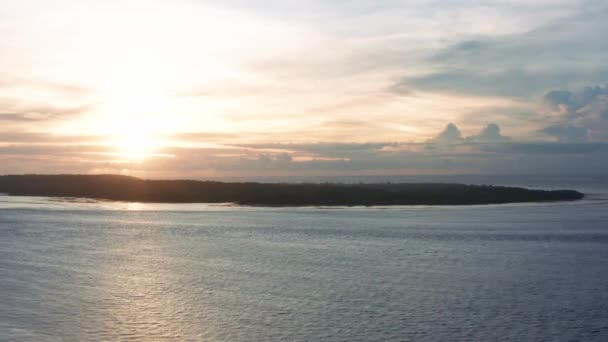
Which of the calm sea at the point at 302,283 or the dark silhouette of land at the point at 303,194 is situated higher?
the dark silhouette of land at the point at 303,194

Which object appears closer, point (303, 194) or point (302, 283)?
point (302, 283)

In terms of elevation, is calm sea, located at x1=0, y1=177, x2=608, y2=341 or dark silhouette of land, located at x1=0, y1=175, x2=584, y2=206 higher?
dark silhouette of land, located at x1=0, y1=175, x2=584, y2=206

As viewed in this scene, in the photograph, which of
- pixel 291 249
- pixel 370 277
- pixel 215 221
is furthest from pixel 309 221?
pixel 370 277

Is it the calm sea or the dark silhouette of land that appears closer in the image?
the calm sea

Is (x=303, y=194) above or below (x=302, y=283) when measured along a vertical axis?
above
